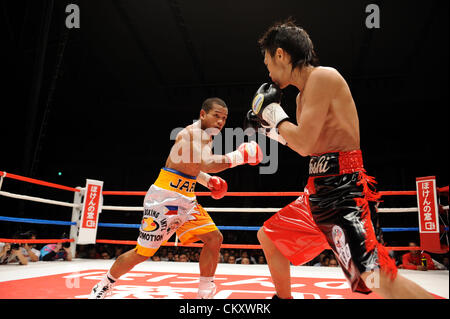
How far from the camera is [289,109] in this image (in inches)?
348

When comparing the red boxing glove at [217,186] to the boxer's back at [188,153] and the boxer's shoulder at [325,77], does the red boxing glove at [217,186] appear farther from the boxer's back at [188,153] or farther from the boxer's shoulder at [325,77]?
the boxer's shoulder at [325,77]

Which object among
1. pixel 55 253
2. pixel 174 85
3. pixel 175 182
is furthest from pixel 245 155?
pixel 174 85

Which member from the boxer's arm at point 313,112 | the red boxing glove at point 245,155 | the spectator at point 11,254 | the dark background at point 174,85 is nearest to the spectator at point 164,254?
the dark background at point 174,85

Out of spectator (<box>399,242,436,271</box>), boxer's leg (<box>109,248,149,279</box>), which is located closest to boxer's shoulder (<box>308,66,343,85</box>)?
boxer's leg (<box>109,248,149,279</box>)

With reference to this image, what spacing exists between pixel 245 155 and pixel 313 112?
0.82 metres

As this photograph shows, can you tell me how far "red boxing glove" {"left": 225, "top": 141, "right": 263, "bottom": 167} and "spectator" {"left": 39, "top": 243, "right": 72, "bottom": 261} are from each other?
8.51 feet

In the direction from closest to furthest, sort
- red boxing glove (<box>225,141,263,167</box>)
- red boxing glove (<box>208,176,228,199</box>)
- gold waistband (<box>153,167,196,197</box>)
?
1. gold waistband (<box>153,167,196,197</box>)
2. red boxing glove (<box>225,141,263,167</box>)
3. red boxing glove (<box>208,176,228,199</box>)

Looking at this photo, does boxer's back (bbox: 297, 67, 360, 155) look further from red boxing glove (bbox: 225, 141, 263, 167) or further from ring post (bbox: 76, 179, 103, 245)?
ring post (bbox: 76, 179, 103, 245)

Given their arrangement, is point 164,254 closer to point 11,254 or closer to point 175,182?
point 11,254

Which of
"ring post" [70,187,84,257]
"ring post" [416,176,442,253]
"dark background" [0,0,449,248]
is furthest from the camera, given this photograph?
"dark background" [0,0,449,248]

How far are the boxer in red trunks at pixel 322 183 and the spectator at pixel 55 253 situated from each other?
294 cm

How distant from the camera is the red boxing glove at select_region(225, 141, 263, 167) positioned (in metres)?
1.84

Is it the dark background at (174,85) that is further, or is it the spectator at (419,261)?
the dark background at (174,85)

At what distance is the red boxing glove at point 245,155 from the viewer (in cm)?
184
